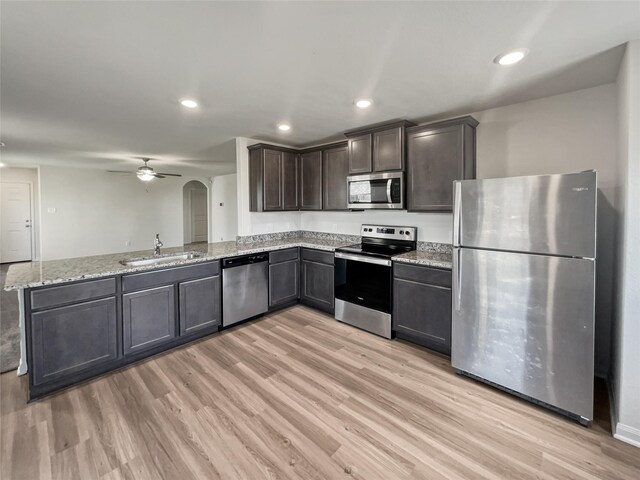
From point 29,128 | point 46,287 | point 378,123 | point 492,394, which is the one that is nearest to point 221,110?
point 378,123

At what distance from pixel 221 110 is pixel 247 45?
1.28 m

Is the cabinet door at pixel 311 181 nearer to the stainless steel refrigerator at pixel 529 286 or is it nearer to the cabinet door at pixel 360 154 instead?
the cabinet door at pixel 360 154

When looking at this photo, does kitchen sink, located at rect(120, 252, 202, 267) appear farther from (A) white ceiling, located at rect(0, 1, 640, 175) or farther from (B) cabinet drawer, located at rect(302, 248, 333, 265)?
(A) white ceiling, located at rect(0, 1, 640, 175)

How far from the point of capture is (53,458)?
5.57 ft

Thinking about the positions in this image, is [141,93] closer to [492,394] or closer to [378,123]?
[378,123]

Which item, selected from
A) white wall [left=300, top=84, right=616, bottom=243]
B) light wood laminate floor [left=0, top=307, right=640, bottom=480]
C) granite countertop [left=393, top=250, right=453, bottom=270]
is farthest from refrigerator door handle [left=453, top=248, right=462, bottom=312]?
white wall [left=300, top=84, right=616, bottom=243]

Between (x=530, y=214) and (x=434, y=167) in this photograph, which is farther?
(x=434, y=167)

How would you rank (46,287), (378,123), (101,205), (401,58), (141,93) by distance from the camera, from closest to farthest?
(401,58), (46,287), (141,93), (378,123), (101,205)

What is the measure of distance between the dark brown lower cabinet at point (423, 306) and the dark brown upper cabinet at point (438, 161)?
70 centimetres

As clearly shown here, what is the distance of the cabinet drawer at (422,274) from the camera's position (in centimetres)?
276

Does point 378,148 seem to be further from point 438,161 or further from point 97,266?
point 97,266

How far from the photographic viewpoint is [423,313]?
115 inches

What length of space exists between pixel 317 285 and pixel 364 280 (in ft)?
2.59

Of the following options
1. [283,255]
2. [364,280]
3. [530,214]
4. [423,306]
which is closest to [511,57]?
[530,214]
